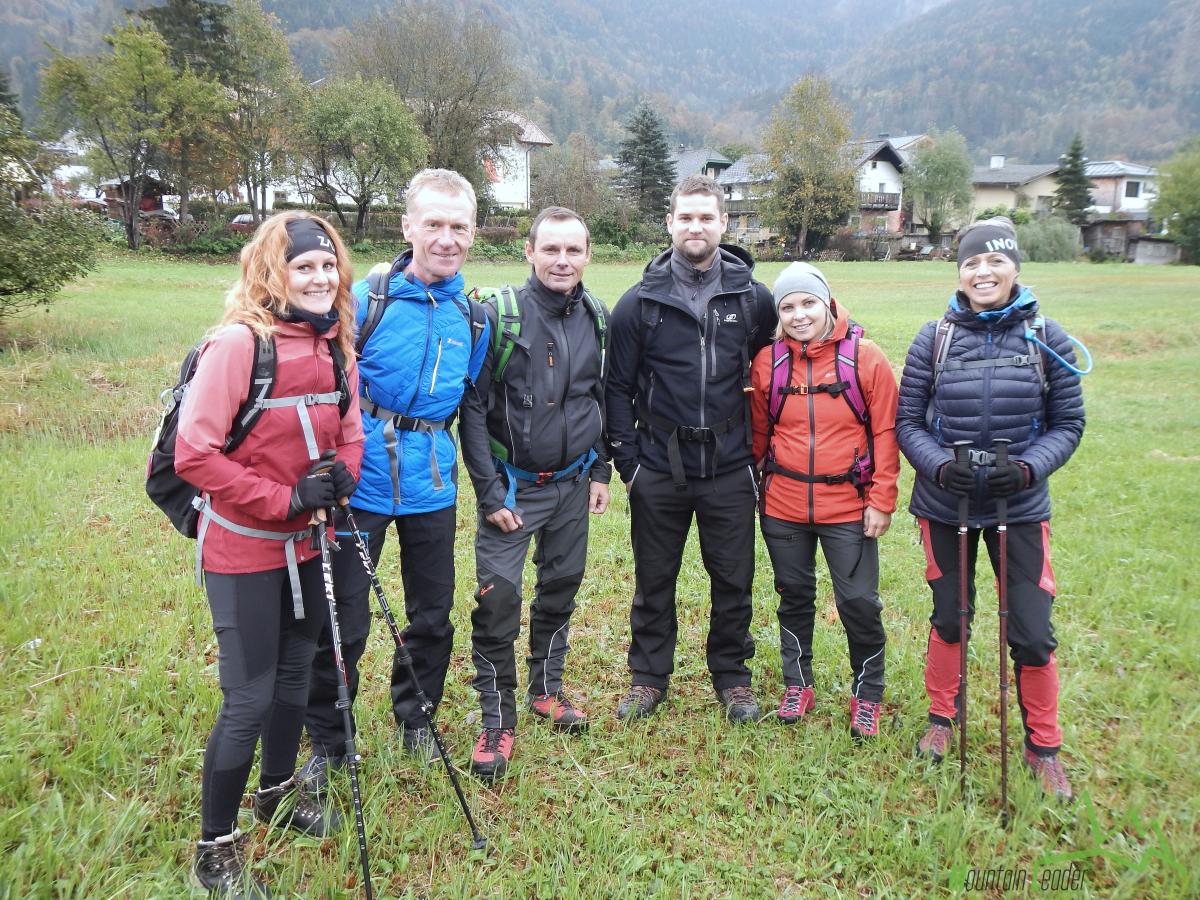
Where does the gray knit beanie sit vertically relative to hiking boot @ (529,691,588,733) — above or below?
above

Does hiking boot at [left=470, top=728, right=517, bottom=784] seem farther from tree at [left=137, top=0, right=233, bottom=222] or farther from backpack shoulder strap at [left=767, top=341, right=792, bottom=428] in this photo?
tree at [left=137, top=0, right=233, bottom=222]

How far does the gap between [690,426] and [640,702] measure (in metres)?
1.57

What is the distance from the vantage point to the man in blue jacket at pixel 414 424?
347 centimetres

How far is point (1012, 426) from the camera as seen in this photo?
11.7 feet

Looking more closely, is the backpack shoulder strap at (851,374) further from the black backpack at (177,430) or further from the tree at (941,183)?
the tree at (941,183)

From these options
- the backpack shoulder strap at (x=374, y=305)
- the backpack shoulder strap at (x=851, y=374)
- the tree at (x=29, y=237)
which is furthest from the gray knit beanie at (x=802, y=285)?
the tree at (x=29, y=237)

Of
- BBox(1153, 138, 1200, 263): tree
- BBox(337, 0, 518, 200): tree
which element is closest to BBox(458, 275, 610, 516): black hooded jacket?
BBox(337, 0, 518, 200): tree

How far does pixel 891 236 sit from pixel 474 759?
65.6 metres

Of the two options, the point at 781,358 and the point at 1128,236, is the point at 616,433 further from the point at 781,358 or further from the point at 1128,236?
the point at 1128,236

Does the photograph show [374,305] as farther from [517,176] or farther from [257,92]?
[517,176]

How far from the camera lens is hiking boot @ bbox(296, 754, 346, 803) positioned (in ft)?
11.2

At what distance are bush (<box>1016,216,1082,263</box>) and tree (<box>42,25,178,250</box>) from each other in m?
51.8

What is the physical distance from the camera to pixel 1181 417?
11.8 metres

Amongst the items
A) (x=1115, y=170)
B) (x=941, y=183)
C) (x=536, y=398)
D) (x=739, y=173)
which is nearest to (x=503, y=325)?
(x=536, y=398)
